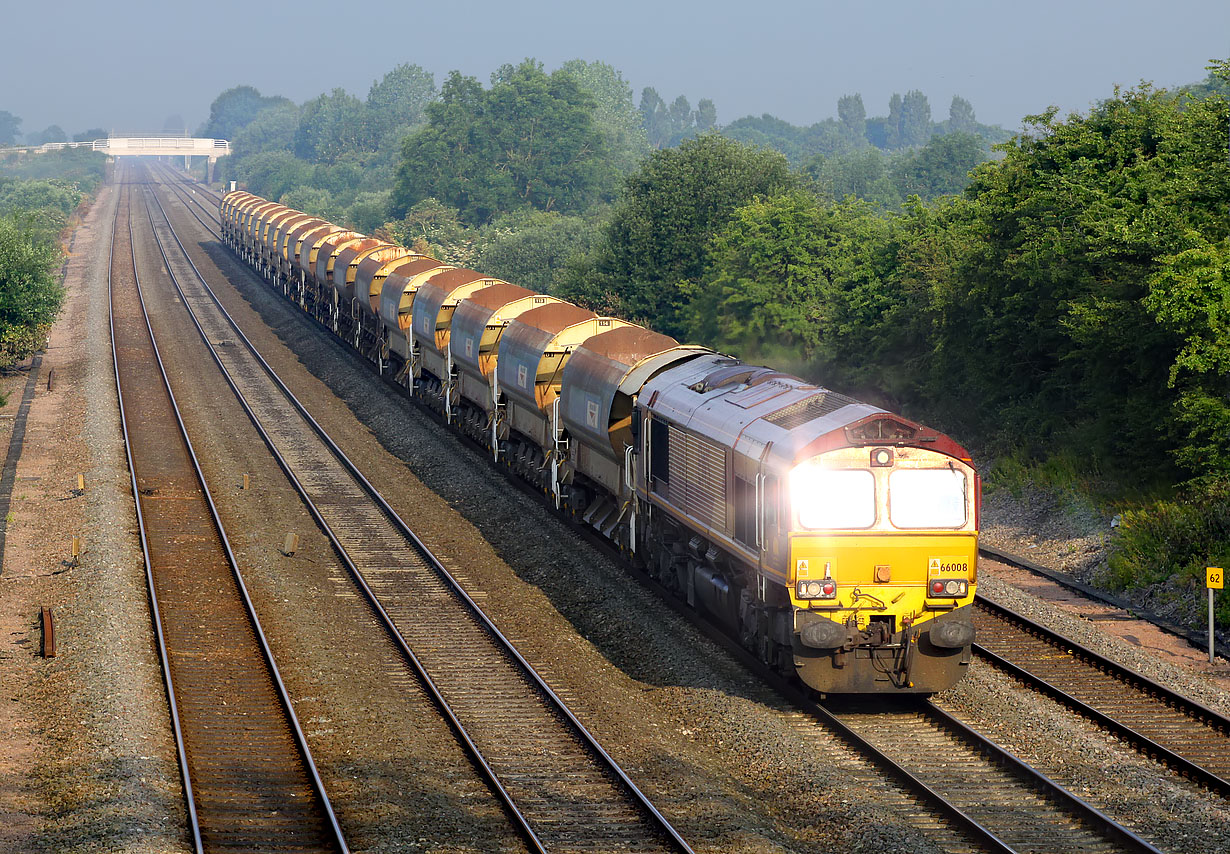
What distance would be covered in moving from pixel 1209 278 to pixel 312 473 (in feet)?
72.2

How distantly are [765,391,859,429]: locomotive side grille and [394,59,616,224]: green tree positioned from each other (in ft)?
316

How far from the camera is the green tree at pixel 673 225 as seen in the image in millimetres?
58375

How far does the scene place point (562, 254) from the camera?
78812mm

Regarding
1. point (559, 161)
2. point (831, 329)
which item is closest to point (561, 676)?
point (831, 329)

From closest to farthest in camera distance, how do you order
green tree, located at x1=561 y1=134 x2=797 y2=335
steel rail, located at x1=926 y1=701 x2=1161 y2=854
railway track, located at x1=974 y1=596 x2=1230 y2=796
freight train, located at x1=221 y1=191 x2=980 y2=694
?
1. steel rail, located at x1=926 y1=701 x2=1161 y2=854
2. railway track, located at x1=974 y1=596 x2=1230 y2=796
3. freight train, located at x1=221 y1=191 x2=980 y2=694
4. green tree, located at x1=561 y1=134 x2=797 y2=335

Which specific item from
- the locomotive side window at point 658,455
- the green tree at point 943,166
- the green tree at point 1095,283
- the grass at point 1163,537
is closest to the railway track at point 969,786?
the locomotive side window at point 658,455

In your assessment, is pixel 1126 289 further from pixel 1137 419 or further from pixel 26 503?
pixel 26 503

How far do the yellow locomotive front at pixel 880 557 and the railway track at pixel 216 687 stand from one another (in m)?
6.74

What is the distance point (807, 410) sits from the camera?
18594 millimetres

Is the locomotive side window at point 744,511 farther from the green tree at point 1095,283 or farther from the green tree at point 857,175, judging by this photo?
the green tree at point 857,175

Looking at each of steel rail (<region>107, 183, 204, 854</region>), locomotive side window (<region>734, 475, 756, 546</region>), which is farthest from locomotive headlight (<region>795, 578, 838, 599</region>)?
steel rail (<region>107, 183, 204, 854</region>)

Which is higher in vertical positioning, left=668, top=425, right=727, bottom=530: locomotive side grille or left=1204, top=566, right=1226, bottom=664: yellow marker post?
left=668, top=425, right=727, bottom=530: locomotive side grille

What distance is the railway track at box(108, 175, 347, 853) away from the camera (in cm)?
1462

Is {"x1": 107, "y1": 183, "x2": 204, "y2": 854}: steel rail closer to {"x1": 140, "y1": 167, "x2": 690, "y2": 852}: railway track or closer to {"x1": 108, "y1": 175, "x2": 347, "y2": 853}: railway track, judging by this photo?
{"x1": 108, "y1": 175, "x2": 347, "y2": 853}: railway track
